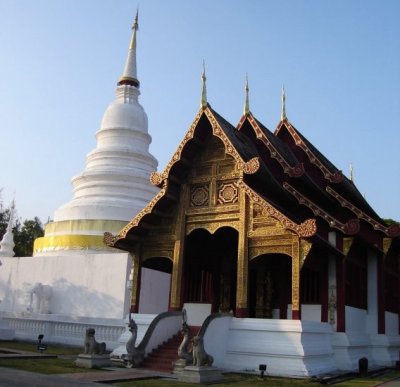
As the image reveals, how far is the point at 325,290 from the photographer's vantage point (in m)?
13.7

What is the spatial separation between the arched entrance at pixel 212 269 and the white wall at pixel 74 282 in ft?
12.3

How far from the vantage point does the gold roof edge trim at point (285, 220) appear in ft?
37.8

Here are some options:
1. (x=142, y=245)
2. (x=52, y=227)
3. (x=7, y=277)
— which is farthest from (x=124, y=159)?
(x=142, y=245)

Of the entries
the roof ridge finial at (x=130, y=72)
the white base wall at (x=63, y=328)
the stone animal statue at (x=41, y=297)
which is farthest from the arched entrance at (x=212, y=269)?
the roof ridge finial at (x=130, y=72)

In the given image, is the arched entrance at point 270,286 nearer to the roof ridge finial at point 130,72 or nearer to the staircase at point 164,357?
the staircase at point 164,357

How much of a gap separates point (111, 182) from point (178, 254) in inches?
474

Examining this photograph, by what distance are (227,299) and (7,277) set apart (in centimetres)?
1273

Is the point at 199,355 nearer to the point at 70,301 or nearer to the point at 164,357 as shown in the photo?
the point at 164,357

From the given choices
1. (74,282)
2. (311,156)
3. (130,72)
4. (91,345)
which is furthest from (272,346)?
(130,72)

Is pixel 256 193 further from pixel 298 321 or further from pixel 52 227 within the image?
pixel 52 227

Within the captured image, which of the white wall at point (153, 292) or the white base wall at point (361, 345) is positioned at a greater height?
the white wall at point (153, 292)

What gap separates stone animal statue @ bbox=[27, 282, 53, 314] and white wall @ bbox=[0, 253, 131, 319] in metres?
0.19

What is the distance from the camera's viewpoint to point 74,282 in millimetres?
21312

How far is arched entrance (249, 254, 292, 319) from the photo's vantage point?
14875 mm
